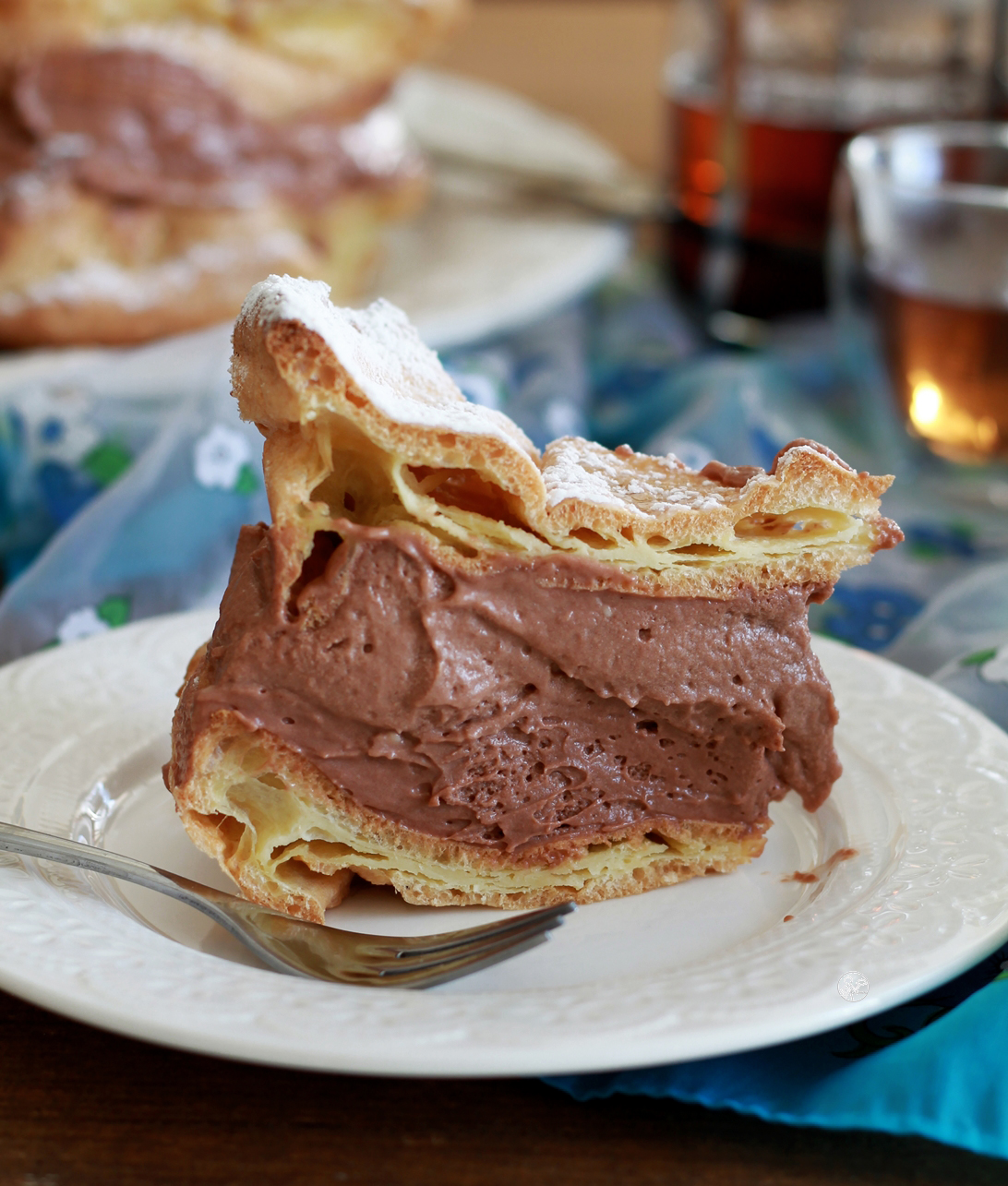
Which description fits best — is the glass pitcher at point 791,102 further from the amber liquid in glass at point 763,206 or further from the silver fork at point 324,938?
the silver fork at point 324,938

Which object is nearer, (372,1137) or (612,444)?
(372,1137)

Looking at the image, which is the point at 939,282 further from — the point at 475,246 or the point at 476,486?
the point at 476,486

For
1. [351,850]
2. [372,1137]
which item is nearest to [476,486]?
[351,850]

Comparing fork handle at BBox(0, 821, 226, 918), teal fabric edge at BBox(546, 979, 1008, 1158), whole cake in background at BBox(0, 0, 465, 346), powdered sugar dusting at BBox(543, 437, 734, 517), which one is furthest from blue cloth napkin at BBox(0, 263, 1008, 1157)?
powdered sugar dusting at BBox(543, 437, 734, 517)

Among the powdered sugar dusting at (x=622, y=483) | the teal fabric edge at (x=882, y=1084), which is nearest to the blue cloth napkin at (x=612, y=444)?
the teal fabric edge at (x=882, y=1084)

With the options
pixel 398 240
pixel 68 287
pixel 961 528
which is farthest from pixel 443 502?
pixel 398 240

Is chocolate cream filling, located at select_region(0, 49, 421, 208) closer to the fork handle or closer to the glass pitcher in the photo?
the glass pitcher
